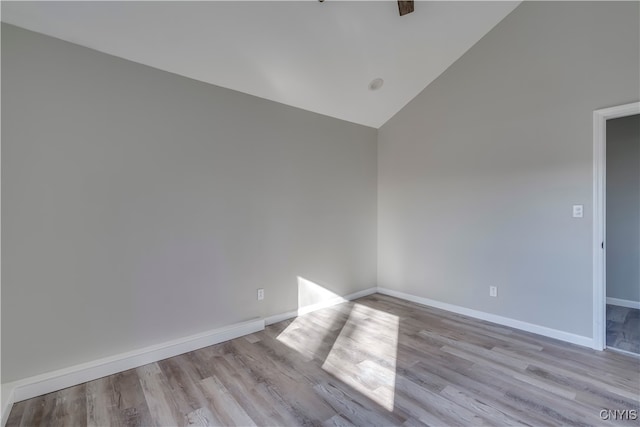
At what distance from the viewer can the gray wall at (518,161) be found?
261 centimetres

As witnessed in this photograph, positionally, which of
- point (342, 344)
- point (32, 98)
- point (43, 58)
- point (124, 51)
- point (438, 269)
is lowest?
point (342, 344)

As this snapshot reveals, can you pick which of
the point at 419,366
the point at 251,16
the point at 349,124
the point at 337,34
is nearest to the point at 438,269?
the point at 419,366

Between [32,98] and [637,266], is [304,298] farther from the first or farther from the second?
[637,266]

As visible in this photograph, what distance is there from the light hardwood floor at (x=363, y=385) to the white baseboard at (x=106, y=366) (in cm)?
6

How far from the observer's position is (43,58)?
2.05 meters

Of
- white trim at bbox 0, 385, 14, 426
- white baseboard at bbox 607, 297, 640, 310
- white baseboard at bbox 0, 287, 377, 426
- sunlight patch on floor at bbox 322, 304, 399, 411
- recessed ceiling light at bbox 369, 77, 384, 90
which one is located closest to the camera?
white trim at bbox 0, 385, 14, 426

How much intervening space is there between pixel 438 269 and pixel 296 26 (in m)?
3.08

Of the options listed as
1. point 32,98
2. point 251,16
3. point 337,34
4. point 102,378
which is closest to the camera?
point 32,98

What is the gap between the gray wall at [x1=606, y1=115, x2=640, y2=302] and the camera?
11.9 feet

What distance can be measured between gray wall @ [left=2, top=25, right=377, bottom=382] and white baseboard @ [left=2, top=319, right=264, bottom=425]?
63 mm

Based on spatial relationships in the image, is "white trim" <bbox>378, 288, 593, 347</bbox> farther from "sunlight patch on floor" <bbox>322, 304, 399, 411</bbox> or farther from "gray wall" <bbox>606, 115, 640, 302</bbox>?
"gray wall" <bbox>606, 115, 640, 302</bbox>

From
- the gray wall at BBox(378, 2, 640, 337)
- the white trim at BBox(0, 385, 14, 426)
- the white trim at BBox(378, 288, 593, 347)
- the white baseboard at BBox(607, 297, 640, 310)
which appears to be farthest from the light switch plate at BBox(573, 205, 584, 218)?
the white trim at BBox(0, 385, 14, 426)

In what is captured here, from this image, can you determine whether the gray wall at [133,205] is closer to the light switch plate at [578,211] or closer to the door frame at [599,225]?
the light switch plate at [578,211]

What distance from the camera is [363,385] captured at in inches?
82.0
